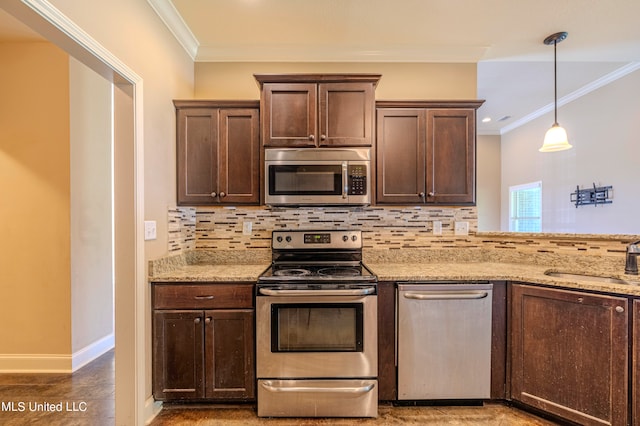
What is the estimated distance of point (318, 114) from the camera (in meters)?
2.16

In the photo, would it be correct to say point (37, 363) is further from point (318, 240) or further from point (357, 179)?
point (357, 179)

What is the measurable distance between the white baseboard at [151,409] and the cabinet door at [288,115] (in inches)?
74.4

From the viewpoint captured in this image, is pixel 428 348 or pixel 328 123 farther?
pixel 328 123

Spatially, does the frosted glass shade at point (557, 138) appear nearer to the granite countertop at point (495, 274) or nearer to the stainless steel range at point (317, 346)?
the granite countertop at point (495, 274)

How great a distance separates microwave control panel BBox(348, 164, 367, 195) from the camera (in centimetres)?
214

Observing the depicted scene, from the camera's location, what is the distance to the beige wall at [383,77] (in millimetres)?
2510

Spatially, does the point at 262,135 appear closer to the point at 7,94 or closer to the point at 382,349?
the point at 382,349

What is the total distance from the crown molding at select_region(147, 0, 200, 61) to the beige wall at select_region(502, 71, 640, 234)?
4.30 m

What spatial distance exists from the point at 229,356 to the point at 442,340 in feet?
4.60

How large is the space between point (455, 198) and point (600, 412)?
1487 mm

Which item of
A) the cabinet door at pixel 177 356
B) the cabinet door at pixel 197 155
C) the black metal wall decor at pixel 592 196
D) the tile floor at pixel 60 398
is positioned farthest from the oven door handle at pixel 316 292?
the black metal wall decor at pixel 592 196

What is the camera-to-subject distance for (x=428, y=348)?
6.19ft

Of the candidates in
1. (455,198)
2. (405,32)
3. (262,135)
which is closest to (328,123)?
(262,135)

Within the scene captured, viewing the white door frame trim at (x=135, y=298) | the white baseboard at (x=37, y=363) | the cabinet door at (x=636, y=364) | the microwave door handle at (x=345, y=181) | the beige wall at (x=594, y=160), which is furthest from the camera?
the beige wall at (x=594, y=160)
